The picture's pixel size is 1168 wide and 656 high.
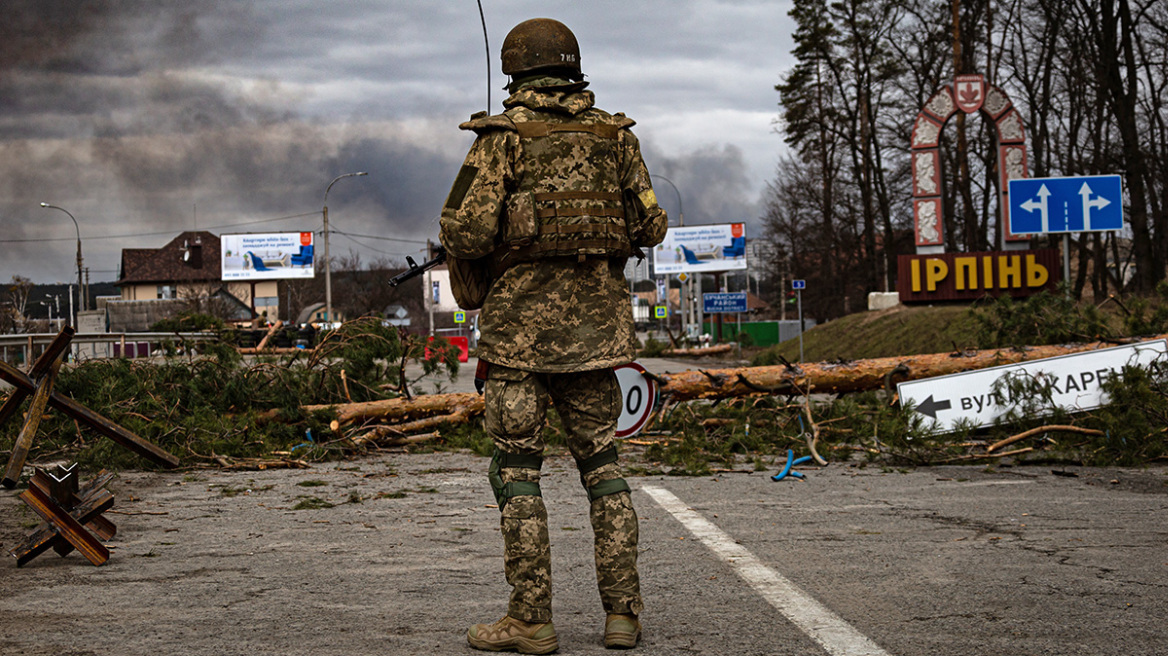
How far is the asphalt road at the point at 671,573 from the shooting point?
3.58m

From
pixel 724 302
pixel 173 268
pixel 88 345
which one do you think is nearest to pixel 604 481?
pixel 88 345

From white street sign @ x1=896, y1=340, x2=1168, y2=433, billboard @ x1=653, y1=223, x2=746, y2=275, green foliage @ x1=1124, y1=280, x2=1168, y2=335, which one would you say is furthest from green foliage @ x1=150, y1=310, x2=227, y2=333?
billboard @ x1=653, y1=223, x2=746, y2=275

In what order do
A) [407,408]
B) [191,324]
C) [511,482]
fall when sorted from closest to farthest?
[511,482]
[407,408]
[191,324]

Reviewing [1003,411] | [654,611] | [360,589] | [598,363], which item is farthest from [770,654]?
[1003,411]

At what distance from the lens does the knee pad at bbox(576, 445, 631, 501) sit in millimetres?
3645

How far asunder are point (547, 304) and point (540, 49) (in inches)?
35.2

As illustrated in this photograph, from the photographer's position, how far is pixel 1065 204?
58.3 feet

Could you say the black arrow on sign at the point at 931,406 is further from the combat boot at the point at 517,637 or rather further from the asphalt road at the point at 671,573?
the combat boot at the point at 517,637

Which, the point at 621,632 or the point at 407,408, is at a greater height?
the point at 407,408

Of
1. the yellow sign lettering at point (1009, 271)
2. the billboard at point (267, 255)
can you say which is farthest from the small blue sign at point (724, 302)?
the billboard at point (267, 255)

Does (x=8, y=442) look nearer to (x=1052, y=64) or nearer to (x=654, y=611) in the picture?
(x=654, y=611)

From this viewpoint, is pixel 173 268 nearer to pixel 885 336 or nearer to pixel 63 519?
pixel 885 336

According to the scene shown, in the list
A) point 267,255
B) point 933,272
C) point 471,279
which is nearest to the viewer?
point 471,279

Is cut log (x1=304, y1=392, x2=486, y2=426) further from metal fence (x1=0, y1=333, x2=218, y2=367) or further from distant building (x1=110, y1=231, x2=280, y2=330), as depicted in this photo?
distant building (x1=110, y1=231, x2=280, y2=330)
